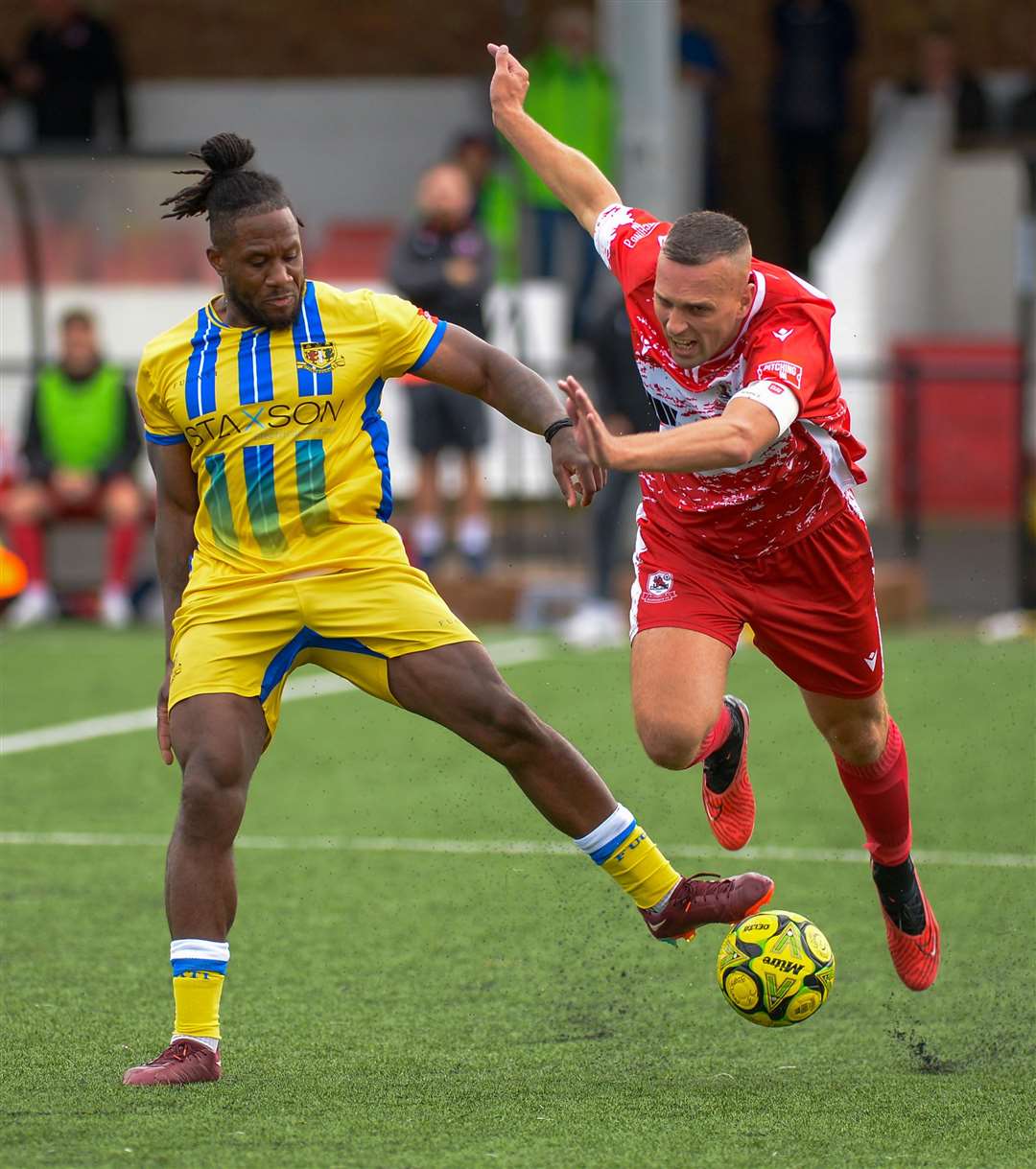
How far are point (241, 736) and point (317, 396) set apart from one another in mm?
840

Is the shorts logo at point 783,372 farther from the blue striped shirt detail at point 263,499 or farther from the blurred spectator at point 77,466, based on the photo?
the blurred spectator at point 77,466

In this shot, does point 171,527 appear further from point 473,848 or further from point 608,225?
point 473,848

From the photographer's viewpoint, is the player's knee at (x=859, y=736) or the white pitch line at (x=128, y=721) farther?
the white pitch line at (x=128, y=721)

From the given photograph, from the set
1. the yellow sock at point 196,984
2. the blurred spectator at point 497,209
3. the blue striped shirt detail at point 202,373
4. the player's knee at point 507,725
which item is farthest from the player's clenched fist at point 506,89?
the blurred spectator at point 497,209

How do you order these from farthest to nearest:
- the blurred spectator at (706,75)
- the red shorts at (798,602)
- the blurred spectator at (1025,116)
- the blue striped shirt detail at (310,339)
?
the blurred spectator at (706,75) → the blurred spectator at (1025,116) → the red shorts at (798,602) → the blue striped shirt detail at (310,339)

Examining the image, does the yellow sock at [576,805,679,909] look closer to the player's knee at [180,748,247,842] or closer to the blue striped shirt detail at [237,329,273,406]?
the player's knee at [180,748,247,842]

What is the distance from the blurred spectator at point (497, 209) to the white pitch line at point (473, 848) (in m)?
8.67

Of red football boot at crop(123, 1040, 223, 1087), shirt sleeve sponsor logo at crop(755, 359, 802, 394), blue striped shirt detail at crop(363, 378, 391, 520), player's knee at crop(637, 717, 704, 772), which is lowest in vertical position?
red football boot at crop(123, 1040, 223, 1087)

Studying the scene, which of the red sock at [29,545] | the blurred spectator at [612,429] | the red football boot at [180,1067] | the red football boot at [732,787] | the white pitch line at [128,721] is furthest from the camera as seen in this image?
the red sock at [29,545]

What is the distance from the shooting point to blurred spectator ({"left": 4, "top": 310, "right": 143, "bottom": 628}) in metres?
13.5

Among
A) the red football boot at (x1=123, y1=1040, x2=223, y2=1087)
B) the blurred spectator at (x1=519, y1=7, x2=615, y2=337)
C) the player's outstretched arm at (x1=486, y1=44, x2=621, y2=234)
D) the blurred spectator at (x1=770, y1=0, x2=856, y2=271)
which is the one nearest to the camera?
the red football boot at (x1=123, y1=1040, x2=223, y2=1087)

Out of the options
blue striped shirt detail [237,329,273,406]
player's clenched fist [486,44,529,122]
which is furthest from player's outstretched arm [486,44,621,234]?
blue striped shirt detail [237,329,273,406]

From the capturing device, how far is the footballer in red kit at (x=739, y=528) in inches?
215

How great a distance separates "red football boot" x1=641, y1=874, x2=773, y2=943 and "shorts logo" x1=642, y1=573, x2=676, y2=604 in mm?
781
